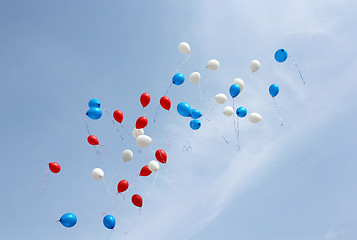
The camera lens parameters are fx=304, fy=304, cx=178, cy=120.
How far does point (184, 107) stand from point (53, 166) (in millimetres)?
5761

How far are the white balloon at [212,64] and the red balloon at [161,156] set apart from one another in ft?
13.8

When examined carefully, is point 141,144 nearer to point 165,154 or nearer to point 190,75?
point 165,154

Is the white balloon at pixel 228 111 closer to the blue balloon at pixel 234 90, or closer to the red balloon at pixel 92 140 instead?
the blue balloon at pixel 234 90

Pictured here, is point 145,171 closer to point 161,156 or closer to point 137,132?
point 161,156

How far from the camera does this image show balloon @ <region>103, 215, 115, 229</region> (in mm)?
11070

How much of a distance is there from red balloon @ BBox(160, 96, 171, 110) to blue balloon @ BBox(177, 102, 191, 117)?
45cm

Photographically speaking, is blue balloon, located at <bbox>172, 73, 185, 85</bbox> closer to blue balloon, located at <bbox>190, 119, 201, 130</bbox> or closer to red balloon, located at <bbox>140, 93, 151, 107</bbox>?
red balloon, located at <bbox>140, 93, 151, 107</bbox>

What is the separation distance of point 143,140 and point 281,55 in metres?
6.59

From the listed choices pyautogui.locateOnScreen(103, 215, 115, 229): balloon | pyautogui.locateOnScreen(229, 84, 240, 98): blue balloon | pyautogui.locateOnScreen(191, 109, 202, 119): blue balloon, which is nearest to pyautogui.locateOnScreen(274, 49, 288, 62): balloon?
pyautogui.locateOnScreen(229, 84, 240, 98): blue balloon

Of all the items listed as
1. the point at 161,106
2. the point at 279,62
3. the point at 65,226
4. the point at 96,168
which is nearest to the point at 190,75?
the point at 161,106

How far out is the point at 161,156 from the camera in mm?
11516

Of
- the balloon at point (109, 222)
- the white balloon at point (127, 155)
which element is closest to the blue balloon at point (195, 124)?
the white balloon at point (127, 155)

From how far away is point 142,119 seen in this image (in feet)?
38.7

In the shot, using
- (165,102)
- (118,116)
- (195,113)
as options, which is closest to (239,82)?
(195,113)
